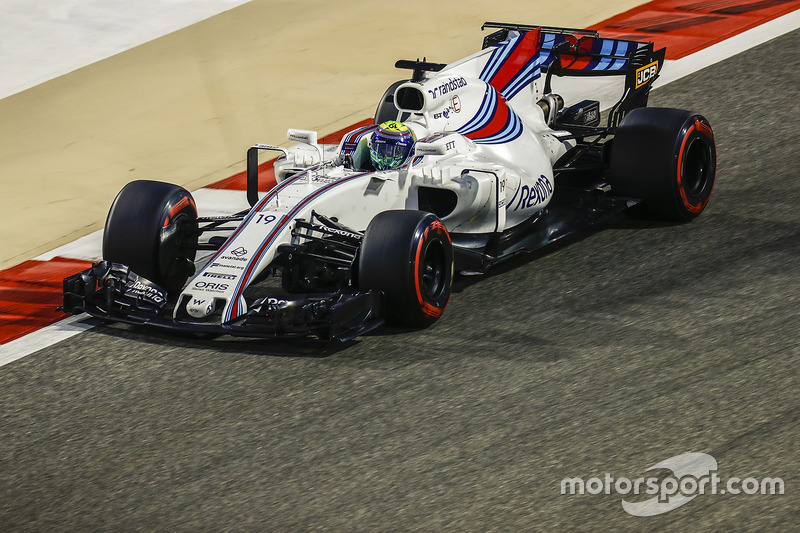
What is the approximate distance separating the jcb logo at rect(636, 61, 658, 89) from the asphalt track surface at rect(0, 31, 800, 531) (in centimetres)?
163

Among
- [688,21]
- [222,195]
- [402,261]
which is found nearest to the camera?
[402,261]

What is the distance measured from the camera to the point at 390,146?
8406mm

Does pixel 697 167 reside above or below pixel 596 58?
below

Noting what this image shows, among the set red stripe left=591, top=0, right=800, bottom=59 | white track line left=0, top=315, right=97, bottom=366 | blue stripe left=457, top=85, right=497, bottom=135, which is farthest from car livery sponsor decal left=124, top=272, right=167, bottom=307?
red stripe left=591, top=0, right=800, bottom=59

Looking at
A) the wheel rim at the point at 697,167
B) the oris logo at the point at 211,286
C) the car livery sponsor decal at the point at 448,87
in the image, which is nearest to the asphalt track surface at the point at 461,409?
the oris logo at the point at 211,286

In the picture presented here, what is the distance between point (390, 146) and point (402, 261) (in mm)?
1357

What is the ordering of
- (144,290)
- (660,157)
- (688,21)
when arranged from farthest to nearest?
(688,21) → (660,157) → (144,290)

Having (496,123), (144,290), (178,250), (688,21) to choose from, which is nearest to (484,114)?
(496,123)

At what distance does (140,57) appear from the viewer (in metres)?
15.1

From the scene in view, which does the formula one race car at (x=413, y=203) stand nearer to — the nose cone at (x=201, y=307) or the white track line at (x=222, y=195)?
the nose cone at (x=201, y=307)

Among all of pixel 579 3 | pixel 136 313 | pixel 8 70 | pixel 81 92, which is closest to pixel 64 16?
pixel 8 70

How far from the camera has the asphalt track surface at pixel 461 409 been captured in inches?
229

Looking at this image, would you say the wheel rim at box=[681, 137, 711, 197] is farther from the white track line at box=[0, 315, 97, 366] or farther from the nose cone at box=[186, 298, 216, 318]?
the white track line at box=[0, 315, 97, 366]

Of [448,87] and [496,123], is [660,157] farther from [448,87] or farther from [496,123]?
[448,87]
